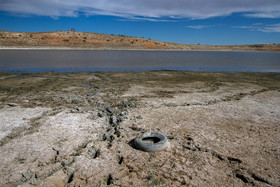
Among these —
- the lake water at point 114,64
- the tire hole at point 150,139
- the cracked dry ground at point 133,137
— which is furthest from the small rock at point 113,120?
the lake water at point 114,64

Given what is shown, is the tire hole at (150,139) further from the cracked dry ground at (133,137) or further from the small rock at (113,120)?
the small rock at (113,120)

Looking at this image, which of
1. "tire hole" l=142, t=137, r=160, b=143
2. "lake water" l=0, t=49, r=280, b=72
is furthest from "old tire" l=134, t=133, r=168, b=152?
"lake water" l=0, t=49, r=280, b=72

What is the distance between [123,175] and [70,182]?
717mm

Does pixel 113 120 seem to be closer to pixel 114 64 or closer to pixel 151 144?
pixel 151 144

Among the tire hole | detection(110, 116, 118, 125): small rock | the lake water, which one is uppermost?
the lake water

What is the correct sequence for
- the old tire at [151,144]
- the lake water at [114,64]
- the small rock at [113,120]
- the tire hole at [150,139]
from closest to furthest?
the old tire at [151,144]
the tire hole at [150,139]
the small rock at [113,120]
the lake water at [114,64]

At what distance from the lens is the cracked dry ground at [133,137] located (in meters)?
2.89

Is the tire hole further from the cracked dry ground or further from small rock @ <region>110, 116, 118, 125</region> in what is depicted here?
small rock @ <region>110, 116, 118, 125</region>

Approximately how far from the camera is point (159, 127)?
4.52 metres

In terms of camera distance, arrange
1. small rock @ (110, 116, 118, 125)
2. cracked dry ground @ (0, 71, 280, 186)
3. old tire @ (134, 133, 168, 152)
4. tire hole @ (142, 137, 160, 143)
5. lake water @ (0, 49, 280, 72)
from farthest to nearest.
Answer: lake water @ (0, 49, 280, 72) → small rock @ (110, 116, 118, 125) → tire hole @ (142, 137, 160, 143) → old tire @ (134, 133, 168, 152) → cracked dry ground @ (0, 71, 280, 186)

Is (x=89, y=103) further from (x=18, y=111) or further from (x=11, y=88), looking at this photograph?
(x=11, y=88)

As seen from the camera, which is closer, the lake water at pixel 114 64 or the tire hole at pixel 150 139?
the tire hole at pixel 150 139

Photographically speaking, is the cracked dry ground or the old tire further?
the old tire

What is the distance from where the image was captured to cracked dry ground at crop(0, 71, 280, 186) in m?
2.89
